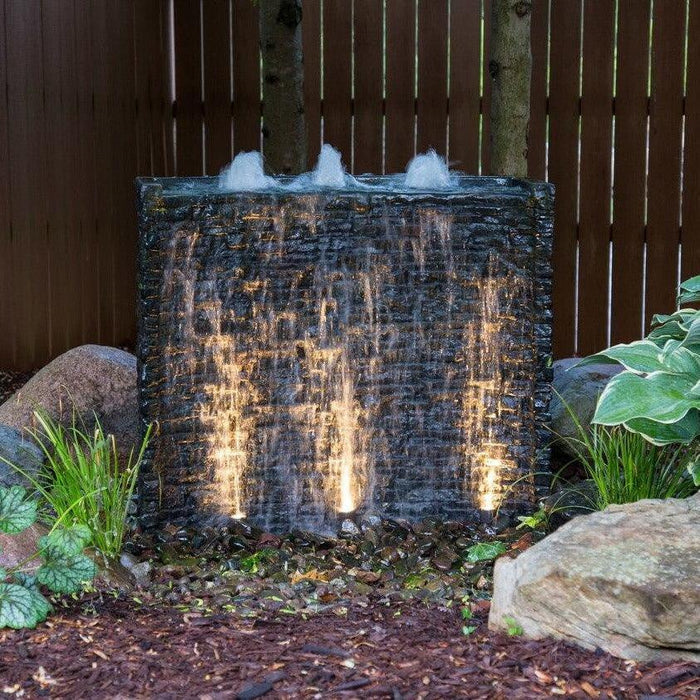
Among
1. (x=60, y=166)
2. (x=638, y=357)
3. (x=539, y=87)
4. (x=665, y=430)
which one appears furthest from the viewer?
(x=60, y=166)

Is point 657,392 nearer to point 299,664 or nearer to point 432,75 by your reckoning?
point 299,664

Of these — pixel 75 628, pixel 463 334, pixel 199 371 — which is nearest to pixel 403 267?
pixel 463 334

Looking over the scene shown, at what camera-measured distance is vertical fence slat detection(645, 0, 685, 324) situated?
7.30 m

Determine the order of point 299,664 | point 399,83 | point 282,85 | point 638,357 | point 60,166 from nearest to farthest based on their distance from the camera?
point 299,664
point 638,357
point 282,85
point 399,83
point 60,166

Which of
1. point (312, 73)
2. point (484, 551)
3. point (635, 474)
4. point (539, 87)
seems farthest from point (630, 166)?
point (484, 551)

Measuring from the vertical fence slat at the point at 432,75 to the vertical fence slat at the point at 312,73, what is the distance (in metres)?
0.69

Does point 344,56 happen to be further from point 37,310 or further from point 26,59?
point 37,310

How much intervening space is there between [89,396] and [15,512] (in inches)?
96.6

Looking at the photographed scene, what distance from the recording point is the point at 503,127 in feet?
19.2

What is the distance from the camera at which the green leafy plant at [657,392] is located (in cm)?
355

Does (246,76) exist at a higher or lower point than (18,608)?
higher

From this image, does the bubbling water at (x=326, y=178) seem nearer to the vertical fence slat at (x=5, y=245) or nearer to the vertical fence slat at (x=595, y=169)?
the vertical fence slat at (x=595, y=169)

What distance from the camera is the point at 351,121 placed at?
7547 mm

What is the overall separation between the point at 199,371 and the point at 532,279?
4.59ft
